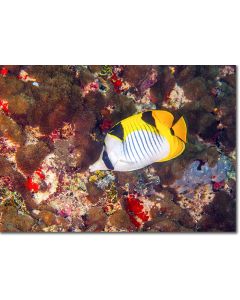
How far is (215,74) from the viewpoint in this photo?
3836mm

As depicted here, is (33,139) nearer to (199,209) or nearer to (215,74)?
(199,209)

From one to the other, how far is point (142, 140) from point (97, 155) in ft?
2.22

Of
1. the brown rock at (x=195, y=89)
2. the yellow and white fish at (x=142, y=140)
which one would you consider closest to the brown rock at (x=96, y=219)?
the yellow and white fish at (x=142, y=140)

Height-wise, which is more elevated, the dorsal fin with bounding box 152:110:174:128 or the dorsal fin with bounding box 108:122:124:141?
the dorsal fin with bounding box 152:110:174:128

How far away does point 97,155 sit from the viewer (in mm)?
3197

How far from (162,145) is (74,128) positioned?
0.93 metres

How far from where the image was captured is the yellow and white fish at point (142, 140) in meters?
2.63

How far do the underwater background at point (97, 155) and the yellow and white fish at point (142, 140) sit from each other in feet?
1.86

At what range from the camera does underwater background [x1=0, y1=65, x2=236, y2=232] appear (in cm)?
310

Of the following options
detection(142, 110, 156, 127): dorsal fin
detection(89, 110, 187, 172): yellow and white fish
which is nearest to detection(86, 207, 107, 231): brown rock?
detection(89, 110, 187, 172): yellow and white fish

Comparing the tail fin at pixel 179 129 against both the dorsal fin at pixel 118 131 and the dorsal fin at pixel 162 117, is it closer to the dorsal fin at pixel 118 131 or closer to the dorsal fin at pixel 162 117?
the dorsal fin at pixel 162 117

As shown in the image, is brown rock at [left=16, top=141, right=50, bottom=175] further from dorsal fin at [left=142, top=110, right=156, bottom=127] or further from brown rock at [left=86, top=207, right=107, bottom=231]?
dorsal fin at [left=142, top=110, right=156, bottom=127]

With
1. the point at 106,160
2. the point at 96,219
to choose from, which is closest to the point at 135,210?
the point at 96,219

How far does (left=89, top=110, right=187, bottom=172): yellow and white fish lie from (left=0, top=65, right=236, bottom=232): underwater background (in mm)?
566
